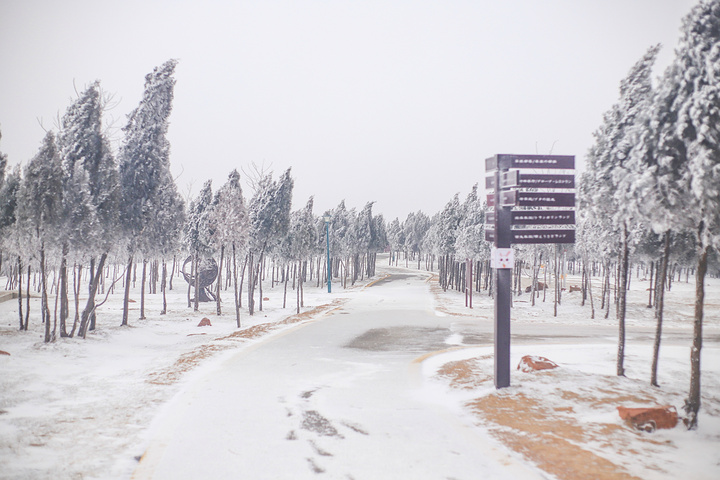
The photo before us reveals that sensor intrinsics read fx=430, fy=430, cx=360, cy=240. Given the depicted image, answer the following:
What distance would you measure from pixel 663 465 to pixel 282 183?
23864 mm

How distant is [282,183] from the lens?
2645 cm

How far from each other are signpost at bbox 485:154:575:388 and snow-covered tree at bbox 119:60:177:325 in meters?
14.9

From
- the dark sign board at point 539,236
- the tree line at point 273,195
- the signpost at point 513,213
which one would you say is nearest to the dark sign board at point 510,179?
the signpost at point 513,213

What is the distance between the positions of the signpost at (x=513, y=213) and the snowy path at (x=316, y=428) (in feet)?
6.18

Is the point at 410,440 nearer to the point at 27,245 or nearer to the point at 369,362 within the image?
the point at 369,362

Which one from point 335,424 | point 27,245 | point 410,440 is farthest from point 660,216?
point 27,245

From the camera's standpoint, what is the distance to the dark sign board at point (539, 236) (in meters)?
8.29

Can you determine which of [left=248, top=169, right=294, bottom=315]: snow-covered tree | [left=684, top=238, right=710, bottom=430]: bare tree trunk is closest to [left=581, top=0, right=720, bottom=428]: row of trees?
[left=684, top=238, right=710, bottom=430]: bare tree trunk

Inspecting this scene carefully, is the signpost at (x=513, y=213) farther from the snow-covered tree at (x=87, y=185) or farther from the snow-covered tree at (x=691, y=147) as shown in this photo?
the snow-covered tree at (x=87, y=185)

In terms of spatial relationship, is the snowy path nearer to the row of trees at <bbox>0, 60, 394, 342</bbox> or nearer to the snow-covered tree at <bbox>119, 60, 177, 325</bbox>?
the row of trees at <bbox>0, 60, 394, 342</bbox>

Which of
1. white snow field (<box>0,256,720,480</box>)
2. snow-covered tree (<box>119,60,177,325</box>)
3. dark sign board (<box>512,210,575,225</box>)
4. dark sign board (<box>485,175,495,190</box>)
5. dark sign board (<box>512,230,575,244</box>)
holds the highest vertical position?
snow-covered tree (<box>119,60,177,325</box>)

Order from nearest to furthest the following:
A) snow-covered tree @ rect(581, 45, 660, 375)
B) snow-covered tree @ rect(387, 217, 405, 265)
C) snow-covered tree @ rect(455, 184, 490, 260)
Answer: snow-covered tree @ rect(581, 45, 660, 375)
snow-covered tree @ rect(455, 184, 490, 260)
snow-covered tree @ rect(387, 217, 405, 265)

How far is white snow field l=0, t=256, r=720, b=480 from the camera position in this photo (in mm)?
4887

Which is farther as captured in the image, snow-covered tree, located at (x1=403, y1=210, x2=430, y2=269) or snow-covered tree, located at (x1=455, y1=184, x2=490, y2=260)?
snow-covered tree, located at (x1=403, y1=210, x2=430, y2=269)
